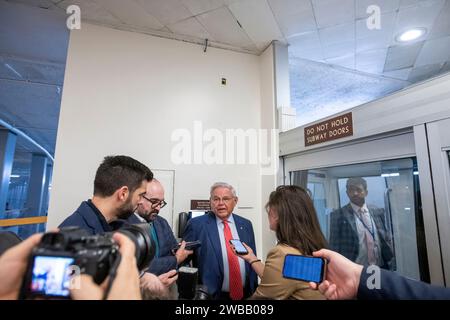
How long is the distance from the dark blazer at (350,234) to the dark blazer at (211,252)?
30.9 inches

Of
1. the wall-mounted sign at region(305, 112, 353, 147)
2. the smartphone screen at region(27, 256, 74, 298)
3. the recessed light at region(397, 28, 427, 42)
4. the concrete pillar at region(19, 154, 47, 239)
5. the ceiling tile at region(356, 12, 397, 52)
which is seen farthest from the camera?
the concrete pillar at region(19, 154, 47, 239)

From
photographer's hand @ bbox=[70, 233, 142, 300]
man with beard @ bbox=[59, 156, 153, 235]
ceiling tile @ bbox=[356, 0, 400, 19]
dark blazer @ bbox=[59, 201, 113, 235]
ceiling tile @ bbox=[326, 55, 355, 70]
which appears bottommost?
photographer's hand @ bbox=[70, 233, 142, 300]

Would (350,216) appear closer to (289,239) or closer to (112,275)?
(289,239)

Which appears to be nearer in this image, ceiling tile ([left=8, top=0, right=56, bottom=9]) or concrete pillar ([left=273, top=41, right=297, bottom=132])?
ceiling tile ([left=8, top=0, right=56, bottom=9])

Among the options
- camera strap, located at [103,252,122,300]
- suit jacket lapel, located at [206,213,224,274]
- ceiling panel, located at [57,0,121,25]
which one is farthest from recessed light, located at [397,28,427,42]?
camera strap, located at [103,252,122,300]

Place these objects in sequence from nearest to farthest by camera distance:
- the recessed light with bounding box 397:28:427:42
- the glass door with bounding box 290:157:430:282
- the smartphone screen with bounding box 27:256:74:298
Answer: the smartphone screen with bounding box 27:256:74:298
the glass door with bounding box 290:157:430:282
the recessed light with bounding box 397:28:427:42

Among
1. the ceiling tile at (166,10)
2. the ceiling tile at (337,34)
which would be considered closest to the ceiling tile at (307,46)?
the ceiling tile at (337,34)

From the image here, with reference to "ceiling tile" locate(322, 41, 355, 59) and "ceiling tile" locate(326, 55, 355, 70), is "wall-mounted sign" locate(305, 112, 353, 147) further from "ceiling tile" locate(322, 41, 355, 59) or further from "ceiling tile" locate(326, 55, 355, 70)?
"ceiling tile" locate(326, 55, 355, 70)

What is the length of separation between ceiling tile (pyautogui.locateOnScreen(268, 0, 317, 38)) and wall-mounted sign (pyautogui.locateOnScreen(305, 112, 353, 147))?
1.04 metres

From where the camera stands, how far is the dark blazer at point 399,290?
0.76 metres

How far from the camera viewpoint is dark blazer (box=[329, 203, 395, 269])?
1.80 meters
